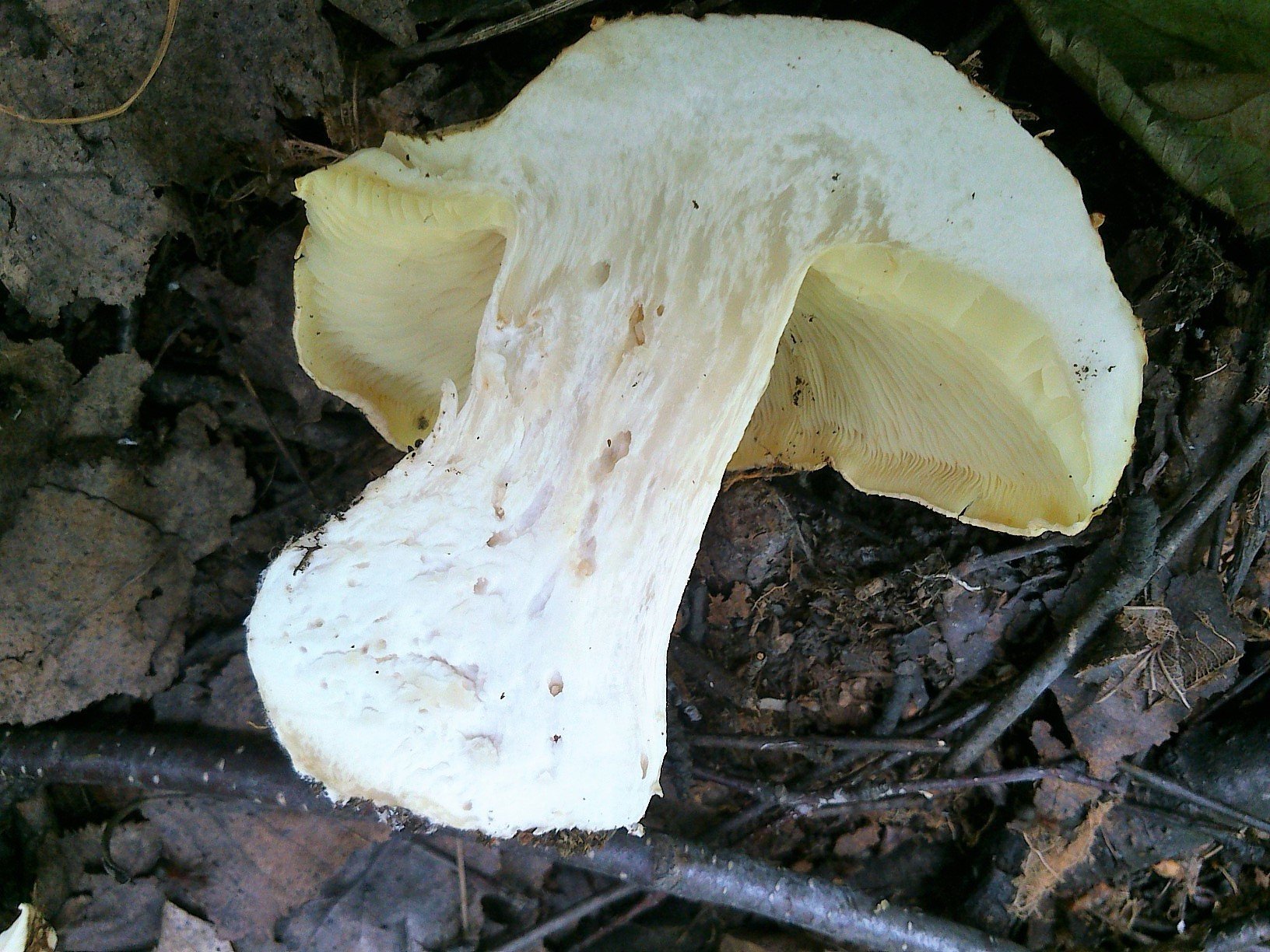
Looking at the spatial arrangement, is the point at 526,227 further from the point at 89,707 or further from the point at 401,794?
the point at 89,707

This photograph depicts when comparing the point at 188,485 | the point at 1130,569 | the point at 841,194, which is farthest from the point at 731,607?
the point at 188,485

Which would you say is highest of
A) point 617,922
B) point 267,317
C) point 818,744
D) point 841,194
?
point 841,194

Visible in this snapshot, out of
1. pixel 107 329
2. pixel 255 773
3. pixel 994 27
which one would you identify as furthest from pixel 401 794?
pixel 994 27

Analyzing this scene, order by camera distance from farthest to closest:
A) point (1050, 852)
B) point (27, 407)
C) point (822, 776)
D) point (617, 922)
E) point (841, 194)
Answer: point (617, 922) → point (822, 776) → point (1050, 852) → point (27, 407) → point (841, 194)

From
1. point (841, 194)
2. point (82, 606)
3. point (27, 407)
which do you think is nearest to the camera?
point (841, 194)

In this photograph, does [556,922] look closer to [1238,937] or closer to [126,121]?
[1238,937]

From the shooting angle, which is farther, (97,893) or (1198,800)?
(97,893)
